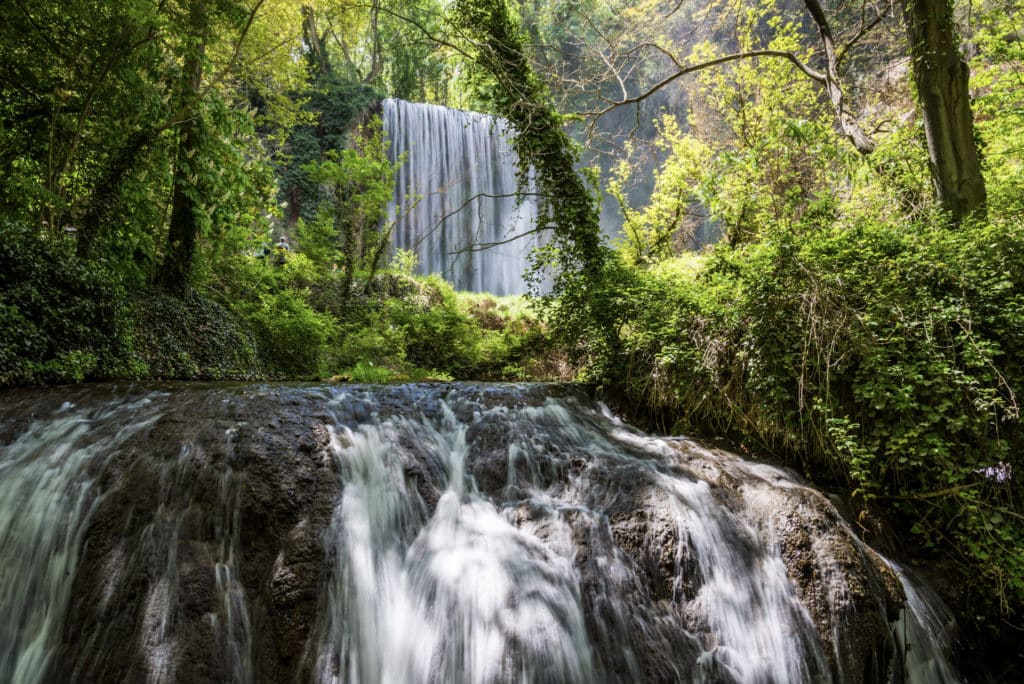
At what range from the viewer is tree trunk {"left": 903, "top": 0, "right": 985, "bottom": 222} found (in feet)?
18.2

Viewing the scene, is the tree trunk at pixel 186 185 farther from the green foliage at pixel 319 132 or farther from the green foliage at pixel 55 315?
the green foliage at pixel 319 132

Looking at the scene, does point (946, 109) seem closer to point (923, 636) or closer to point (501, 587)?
point (923, 636)

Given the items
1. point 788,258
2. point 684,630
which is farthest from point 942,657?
point 788,258

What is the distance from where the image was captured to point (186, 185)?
7434mm

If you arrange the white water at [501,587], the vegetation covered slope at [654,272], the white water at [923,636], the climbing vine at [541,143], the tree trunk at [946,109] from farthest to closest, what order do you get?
the climbing vine at [541,143] < the tree trunk at [946,109] < the vegetation covered slope at [654,272] < the white water at [923,636] < the white water at [501,587]

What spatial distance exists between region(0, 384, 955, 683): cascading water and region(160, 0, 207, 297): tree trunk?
458 centimetres

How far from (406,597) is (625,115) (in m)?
31.2

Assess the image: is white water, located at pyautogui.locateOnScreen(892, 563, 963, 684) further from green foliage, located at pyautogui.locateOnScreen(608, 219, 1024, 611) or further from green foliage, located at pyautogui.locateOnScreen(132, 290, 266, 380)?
green foliage, located at pyautogui.locateOnScreen(132, 290, 266, 380)

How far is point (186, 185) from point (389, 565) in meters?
6.75

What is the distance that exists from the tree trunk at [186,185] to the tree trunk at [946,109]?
8.83m

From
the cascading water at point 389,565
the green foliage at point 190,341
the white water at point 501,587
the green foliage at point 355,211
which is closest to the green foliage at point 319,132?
the green foliage at point 355,211

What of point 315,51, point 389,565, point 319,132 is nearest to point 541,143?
point 389,565

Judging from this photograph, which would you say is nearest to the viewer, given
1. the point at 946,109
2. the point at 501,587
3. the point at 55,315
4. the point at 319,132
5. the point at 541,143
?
the point at 501,587

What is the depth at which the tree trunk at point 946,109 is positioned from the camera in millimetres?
5535
